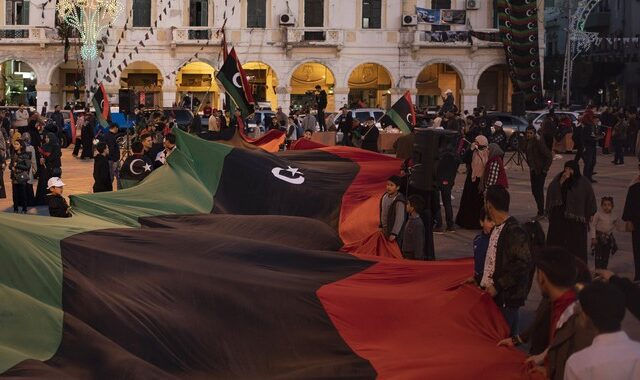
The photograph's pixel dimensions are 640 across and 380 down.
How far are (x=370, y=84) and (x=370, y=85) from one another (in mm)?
44

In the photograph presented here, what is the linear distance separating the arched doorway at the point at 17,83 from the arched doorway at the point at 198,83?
21.8 ft

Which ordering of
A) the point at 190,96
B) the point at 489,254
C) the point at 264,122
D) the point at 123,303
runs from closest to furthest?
the point at 123,303
the point at 489,254
the point at 264,122
the point at 190,96

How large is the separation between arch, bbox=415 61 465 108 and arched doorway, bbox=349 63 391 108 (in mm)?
1627

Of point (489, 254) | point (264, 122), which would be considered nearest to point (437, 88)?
point (264, 122)

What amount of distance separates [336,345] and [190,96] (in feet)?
127

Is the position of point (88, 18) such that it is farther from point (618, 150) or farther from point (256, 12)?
point (618, 150)

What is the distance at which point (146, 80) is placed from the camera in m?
47.9

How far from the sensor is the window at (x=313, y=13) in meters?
46.4

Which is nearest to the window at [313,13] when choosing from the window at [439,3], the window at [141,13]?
the window at [439,3]

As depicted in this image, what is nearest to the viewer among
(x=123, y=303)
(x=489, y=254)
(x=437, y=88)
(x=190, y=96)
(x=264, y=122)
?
(x=123, y=303)

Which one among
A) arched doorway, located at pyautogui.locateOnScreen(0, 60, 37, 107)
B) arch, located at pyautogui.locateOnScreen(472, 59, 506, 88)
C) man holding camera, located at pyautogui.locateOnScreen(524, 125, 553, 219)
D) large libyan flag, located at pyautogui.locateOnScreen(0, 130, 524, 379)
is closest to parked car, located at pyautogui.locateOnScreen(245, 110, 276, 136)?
arch, located at pyautogui.locateOnScreen(472, 59, 506, 88)

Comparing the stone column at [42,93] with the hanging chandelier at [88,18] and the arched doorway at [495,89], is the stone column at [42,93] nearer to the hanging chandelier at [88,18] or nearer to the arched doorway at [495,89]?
the hanging chandelier at [88,18]

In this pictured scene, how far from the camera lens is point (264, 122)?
37.1 m

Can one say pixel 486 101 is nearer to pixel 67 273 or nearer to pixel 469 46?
pixel 469 46
